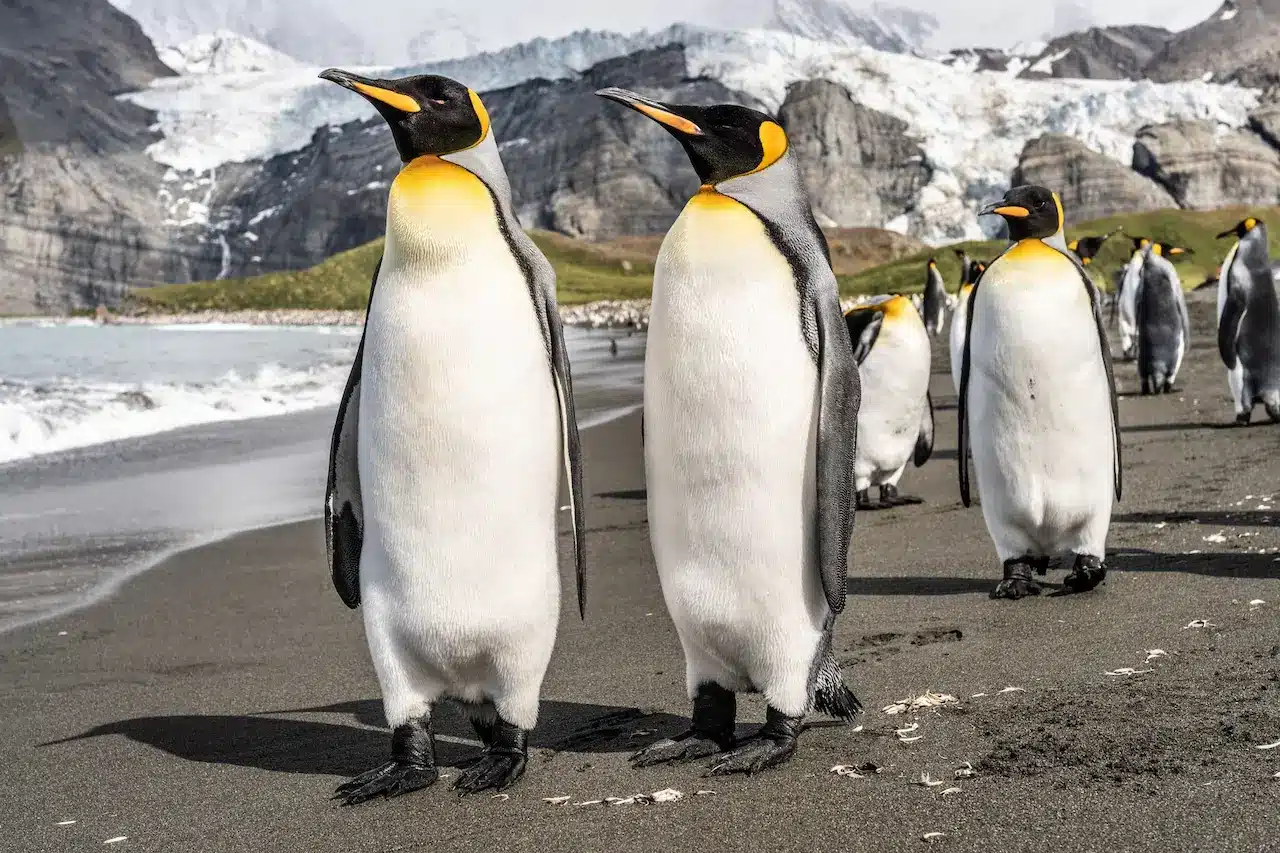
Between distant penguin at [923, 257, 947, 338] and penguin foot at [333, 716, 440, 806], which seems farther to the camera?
distant penguin at [923, 257, 947, 338]

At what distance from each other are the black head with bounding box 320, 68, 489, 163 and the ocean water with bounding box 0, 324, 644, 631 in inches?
135

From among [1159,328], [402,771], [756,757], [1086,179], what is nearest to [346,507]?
[402,771]

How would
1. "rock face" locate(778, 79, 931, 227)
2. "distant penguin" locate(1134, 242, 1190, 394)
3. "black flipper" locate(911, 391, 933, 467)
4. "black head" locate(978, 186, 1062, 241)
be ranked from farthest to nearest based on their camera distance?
"rock face" locate(778, 79, 931, 227), "distant penguin" locate(1134, 242, 1190, 394), "black flipper" locate(911, 391, 933, 467), "black head" locate(978, 186, 1062, 241)

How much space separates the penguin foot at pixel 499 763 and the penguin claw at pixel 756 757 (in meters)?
0.47

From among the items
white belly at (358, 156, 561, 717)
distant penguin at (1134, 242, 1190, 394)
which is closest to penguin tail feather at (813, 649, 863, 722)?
white belly at (358, 156, 561, 717)

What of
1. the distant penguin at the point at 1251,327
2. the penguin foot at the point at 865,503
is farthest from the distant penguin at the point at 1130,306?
the penguin foot at the point at 865,503

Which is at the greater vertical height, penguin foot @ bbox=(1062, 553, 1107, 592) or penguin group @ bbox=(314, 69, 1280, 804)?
penguin group @ bbox=(314, 69, 1280, 804)

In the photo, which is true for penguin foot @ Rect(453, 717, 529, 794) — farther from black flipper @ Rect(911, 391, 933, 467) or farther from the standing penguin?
black flipper @ Rect(911, 391, 933, 467)

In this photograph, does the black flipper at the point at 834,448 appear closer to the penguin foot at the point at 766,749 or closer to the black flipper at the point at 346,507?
the penguin foot at the point at 766,749

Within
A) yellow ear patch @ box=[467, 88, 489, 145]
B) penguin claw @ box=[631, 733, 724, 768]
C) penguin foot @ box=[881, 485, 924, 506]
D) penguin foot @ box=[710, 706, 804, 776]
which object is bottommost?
penguin foot @ box=[881, 485, 924, 506]

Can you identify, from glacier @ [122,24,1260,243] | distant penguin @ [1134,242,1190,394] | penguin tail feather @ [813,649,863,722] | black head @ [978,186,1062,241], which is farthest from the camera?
glacier @ [122,24,1260,243]

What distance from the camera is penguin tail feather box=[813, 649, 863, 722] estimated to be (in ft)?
11.3

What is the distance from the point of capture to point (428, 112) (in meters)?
3.30

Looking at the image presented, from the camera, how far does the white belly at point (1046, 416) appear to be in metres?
5.32
